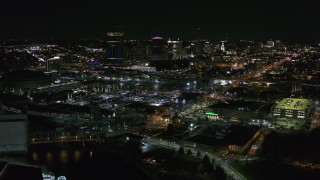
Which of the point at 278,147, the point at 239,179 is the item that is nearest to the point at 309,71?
the point at 278,147

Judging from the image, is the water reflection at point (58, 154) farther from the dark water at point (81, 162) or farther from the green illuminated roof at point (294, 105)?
the green illuminated roof at point (294, 105)

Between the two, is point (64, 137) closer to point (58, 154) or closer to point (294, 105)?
point (58, 154)

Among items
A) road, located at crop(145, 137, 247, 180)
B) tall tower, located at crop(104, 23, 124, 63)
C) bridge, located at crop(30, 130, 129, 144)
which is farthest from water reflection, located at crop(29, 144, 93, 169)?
tall tower, located at crop(104, 23, 124, 63)

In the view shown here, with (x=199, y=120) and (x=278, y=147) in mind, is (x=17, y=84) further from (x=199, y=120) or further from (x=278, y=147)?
(x=278, y=147)

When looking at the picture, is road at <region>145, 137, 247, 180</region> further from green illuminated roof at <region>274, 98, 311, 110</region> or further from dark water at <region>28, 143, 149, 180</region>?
green illuminated roof at <region>274, 98, 311, 110</region>

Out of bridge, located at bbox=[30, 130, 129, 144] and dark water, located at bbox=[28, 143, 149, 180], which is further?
bridge, located at bbox=[30, 130, 129, 144]


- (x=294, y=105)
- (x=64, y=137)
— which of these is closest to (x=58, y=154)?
(x=64, y=137)
